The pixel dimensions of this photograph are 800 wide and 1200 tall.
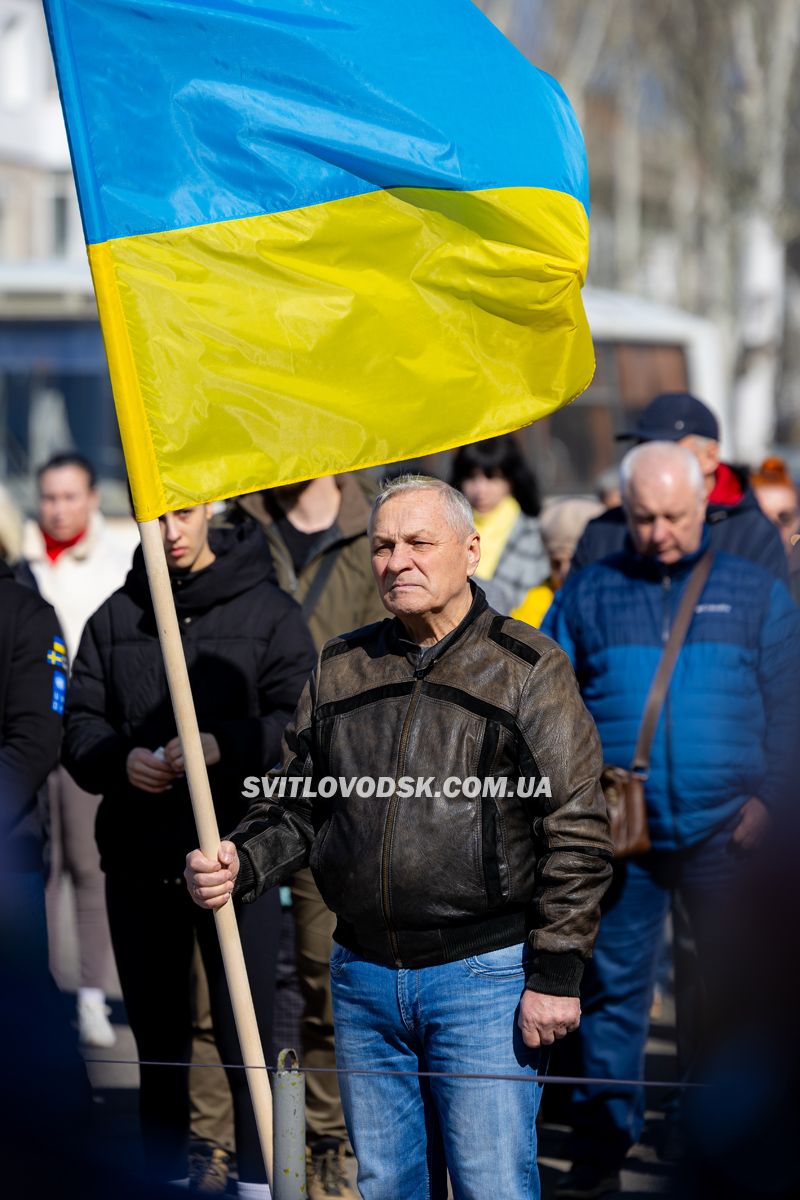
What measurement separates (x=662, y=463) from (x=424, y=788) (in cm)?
190

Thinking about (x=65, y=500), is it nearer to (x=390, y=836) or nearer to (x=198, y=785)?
(x=198, y=785)

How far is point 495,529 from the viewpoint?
7141 millimetres

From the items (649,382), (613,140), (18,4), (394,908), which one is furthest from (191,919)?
(613,140)

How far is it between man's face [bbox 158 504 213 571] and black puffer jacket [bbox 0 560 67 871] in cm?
38

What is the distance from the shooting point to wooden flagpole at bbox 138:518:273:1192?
11.6ft

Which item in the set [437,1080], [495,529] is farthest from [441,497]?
[495,529]

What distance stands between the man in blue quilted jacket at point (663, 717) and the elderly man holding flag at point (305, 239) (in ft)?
4.07

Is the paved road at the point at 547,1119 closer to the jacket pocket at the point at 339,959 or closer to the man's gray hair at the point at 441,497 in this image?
the jacket pocket at the point at 339,959

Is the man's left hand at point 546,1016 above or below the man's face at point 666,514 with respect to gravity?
below

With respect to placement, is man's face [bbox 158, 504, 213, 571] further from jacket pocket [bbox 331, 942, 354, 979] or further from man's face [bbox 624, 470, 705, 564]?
jacket pocket [bbox 331, 942, 354, 979]

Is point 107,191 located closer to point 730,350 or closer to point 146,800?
point 146,800

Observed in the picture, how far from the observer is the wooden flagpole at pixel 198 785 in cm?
354

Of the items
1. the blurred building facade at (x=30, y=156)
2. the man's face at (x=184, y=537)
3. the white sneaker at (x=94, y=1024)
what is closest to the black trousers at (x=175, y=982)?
the man's face at (x=184, y=537)

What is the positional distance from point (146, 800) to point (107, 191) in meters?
1.77
